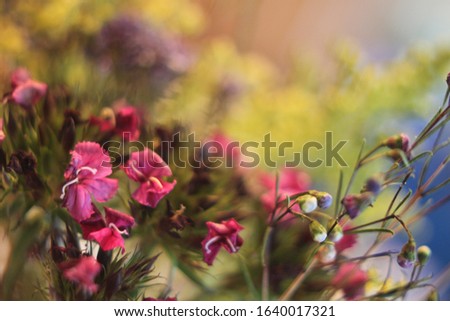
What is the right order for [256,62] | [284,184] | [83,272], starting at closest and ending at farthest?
[83,272] → [284,184] → [256,62]

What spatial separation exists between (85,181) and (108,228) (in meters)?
0.03

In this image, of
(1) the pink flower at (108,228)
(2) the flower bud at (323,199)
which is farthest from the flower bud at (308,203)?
(1) the pink flower at (108,228)

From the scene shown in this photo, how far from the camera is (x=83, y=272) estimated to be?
1.23 feet

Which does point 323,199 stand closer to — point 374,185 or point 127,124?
point 374,185

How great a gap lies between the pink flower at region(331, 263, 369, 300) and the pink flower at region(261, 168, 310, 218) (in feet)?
0.24

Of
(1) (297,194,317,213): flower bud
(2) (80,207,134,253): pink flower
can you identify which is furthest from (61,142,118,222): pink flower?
(1) (297,194,317,213): flower bud

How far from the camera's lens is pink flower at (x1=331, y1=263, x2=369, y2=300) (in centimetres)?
47

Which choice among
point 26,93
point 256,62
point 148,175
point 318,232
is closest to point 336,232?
point 318,232

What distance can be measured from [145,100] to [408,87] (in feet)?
0.88

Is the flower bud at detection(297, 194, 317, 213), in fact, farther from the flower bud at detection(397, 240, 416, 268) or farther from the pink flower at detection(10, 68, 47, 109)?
the pink flower at detection(10, 68, 47, 109)

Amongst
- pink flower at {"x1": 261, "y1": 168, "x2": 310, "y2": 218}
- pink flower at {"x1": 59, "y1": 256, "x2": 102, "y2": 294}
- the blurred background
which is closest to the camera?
pink flower at {"x1": 59, "y1": 256, "x2": 102, "y2": 294}

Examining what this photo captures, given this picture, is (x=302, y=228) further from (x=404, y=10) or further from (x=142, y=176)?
(x=404, y=10)

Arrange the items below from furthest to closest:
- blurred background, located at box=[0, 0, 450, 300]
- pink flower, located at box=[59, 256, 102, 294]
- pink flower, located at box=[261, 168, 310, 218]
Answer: blurred background, located at box=[0, 0, 450, 300]
pink flower, located at box=[261, 168, 310, 218]
pink flower, located at box=[59, 256, 102, 294]
